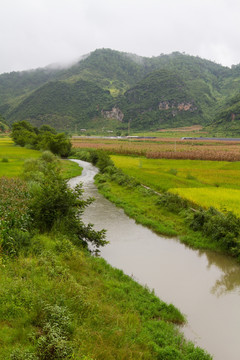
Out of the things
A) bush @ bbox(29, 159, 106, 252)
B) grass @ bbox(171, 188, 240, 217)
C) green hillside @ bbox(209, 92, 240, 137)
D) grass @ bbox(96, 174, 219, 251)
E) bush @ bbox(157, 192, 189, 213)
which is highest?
green hillside @ bbox(209, 92, 240, 137)

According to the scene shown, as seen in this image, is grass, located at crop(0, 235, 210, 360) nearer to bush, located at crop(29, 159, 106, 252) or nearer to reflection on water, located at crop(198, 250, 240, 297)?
bush, located at crop(29, 159, 106, 252)

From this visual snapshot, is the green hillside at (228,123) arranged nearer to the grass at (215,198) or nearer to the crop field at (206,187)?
the crop field at (206,187)

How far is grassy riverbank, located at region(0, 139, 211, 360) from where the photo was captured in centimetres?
484

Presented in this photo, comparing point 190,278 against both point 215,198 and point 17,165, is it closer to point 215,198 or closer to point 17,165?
point 215,198

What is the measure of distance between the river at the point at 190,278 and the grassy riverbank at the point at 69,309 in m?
0.85

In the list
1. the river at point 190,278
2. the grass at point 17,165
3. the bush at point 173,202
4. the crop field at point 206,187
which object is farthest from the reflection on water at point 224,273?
the grass at point 17,165

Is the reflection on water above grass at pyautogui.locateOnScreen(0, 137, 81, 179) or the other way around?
the other way around

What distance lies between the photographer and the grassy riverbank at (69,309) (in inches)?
190

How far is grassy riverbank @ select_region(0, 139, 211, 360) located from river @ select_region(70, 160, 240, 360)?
2.79ft

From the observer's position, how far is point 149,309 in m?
7.91

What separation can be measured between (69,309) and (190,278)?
6272mm

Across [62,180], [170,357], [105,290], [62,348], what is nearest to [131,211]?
[62,180]

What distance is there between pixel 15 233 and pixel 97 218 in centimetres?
954

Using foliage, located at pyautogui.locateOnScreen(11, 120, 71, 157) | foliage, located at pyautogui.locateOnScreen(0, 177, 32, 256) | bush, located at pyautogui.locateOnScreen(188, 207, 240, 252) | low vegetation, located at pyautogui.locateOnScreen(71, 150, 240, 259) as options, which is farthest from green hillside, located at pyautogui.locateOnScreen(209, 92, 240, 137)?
foliage, located at pyautogui.locateOnScreen(0, 177, 32, 256)
